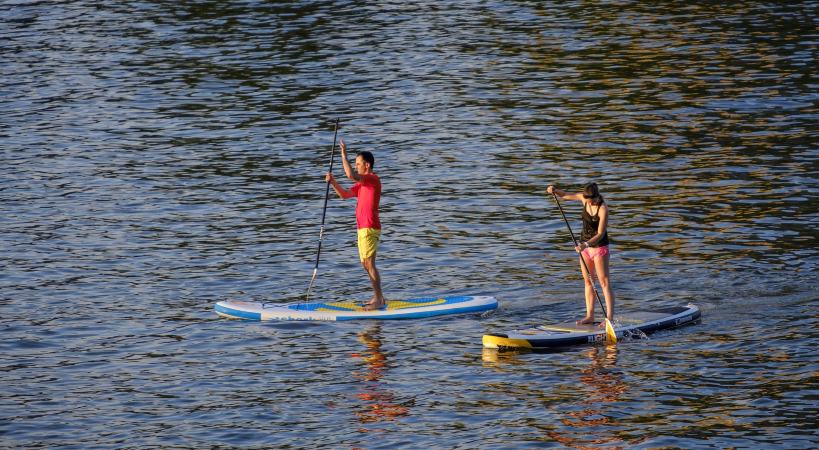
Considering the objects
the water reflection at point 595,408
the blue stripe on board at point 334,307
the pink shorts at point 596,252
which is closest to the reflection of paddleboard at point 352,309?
the blue stripe on board at point 334,307

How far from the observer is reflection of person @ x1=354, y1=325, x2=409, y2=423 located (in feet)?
60.5

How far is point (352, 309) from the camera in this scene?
75.7 ft

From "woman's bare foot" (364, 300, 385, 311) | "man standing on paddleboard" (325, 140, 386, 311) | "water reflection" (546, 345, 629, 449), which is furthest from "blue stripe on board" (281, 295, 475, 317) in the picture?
"water reflection" (546, 345, 629, 449)

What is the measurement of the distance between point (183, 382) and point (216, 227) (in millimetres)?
9950

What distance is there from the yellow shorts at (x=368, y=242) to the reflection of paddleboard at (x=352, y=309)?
99cm

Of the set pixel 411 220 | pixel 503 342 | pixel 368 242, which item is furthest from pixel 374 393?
pixel 411 220

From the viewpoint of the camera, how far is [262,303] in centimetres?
2359

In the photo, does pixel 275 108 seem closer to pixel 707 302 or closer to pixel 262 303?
pixel 262 303

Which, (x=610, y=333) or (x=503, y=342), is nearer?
(x=503, y=342)

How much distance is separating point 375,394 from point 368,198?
4593mm

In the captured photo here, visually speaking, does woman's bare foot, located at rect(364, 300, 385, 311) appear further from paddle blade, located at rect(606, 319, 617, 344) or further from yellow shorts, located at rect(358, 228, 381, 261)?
paddle blade, located at rect(606, 319, 617, 344)

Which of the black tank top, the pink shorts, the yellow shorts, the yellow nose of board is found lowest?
the yellow nose of board

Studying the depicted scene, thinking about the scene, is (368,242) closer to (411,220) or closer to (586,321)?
(586,321)

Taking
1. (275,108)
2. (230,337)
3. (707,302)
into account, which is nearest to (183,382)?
(230,337)
